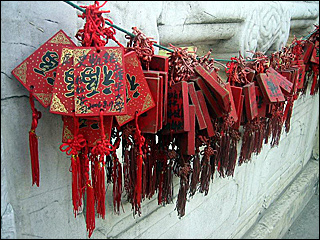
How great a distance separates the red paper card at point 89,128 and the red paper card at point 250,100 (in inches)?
23.9

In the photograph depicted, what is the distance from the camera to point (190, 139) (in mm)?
735

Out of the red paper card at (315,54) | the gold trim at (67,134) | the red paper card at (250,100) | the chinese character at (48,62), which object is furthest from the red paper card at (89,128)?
the red paper card at (315,54)

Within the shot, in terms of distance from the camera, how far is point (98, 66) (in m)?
0.54

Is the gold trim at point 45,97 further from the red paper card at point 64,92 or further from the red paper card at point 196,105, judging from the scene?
the red paper card at point 196,105

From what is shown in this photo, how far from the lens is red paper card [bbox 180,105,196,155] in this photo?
71cm

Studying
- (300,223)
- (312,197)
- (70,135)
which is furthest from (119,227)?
(312,197)

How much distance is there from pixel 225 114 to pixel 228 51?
599 millimetres

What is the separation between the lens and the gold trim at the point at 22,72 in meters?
0.56

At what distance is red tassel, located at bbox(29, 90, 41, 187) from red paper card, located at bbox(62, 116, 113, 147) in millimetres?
65

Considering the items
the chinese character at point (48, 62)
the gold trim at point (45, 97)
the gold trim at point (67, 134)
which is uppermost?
the chinese character at point (48, 62)

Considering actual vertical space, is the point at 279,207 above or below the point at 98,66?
below

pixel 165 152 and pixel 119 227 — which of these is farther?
pixel 119 227

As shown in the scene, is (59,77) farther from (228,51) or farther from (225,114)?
(228,51)

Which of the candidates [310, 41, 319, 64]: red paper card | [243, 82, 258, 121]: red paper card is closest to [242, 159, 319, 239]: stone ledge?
[310, 41, 319, 64]: red paper card
